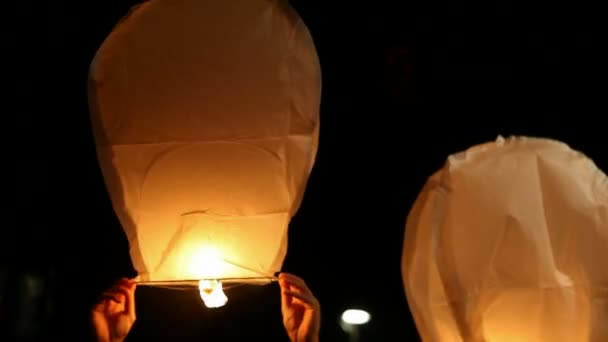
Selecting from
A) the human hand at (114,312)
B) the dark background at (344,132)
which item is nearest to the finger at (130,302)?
the human hand at (114,312)

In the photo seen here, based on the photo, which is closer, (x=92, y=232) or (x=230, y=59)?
(x=230, y=59)

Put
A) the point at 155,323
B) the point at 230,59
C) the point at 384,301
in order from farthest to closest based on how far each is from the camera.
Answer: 1. the point at 384,301
2. the point at 155,323
3. the point at 230,59

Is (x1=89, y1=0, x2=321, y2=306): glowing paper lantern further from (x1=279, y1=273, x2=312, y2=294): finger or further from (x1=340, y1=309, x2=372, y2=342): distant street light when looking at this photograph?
(x1=340, y1=309, x2=372, y2=342): distant street light

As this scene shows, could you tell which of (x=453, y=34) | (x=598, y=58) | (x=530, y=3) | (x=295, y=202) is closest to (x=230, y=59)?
(x=295, y=202)

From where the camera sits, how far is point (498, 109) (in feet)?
6.99

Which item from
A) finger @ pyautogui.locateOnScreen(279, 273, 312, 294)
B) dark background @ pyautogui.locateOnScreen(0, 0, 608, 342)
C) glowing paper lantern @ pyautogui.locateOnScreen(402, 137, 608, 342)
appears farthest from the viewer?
dark background @ pyautogui.locateOnScreen(0, 0, 608, 342)

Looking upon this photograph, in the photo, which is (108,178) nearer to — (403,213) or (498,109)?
(403,213)

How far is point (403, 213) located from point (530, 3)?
2.08 feet

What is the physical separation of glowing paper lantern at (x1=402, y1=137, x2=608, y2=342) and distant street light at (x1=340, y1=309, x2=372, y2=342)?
691 millimetres

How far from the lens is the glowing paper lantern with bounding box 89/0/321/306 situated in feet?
4.44

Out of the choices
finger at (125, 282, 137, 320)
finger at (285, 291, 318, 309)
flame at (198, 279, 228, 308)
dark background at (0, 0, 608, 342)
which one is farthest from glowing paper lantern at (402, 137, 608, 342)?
dark background at (0, 0, 608, 342)

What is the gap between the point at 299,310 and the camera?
58.1 inches

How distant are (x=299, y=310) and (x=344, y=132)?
79 cm

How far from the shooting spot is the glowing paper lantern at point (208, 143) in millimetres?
1353
